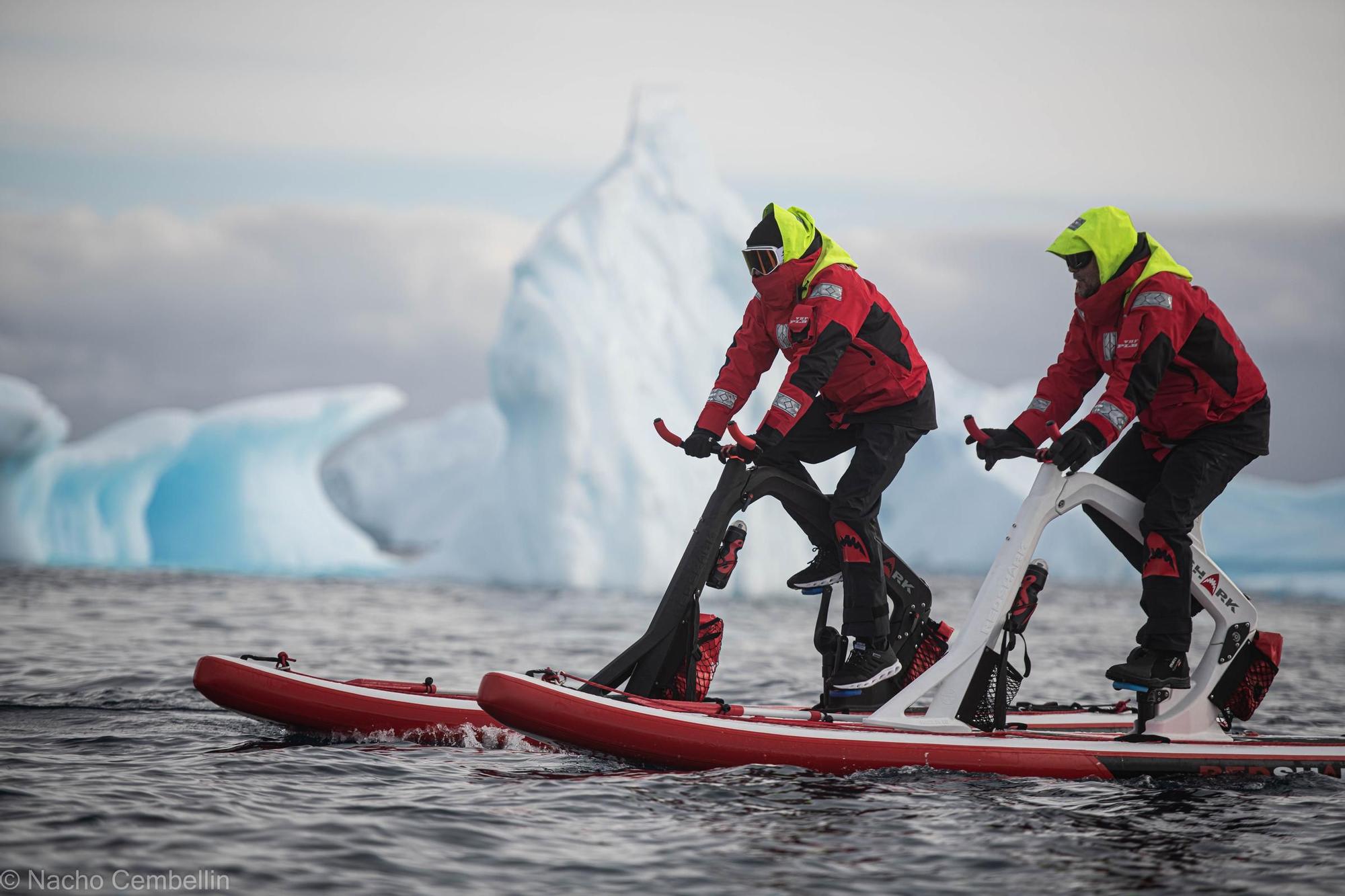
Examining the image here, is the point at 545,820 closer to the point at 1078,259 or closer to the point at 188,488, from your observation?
the point at 1078,259

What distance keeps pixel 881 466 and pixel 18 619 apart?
1022 cm

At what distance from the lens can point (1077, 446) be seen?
201 inches

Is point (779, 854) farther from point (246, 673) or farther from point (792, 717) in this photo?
point (246, 673)

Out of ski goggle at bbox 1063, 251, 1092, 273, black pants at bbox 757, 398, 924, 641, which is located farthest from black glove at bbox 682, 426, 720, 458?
ski goggle at bbox 1063, 251, 1092, 273

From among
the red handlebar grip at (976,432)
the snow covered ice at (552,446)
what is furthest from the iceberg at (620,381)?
the red handlebar grip at (976,432)

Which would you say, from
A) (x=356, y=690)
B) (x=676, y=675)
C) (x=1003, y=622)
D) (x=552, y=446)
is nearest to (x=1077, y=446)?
(x=1003, y=622)

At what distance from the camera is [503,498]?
898 inches

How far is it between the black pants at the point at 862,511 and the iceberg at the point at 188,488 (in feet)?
62.8

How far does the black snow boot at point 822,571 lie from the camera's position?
5914 millimetres

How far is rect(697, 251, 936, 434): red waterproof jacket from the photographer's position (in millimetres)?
5445

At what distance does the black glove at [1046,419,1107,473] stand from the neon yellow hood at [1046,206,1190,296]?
2.16 feet

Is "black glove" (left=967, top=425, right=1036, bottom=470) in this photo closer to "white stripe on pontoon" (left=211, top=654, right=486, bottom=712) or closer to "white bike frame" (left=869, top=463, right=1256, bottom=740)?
"white bike frame" (left=869, top=463, right=1256, bottom=740)

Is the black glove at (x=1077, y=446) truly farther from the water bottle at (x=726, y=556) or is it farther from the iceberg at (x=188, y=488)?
the iceberg at (x=188, y=488)

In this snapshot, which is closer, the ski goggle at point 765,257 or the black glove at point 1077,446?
the black glove at point 1077,446
